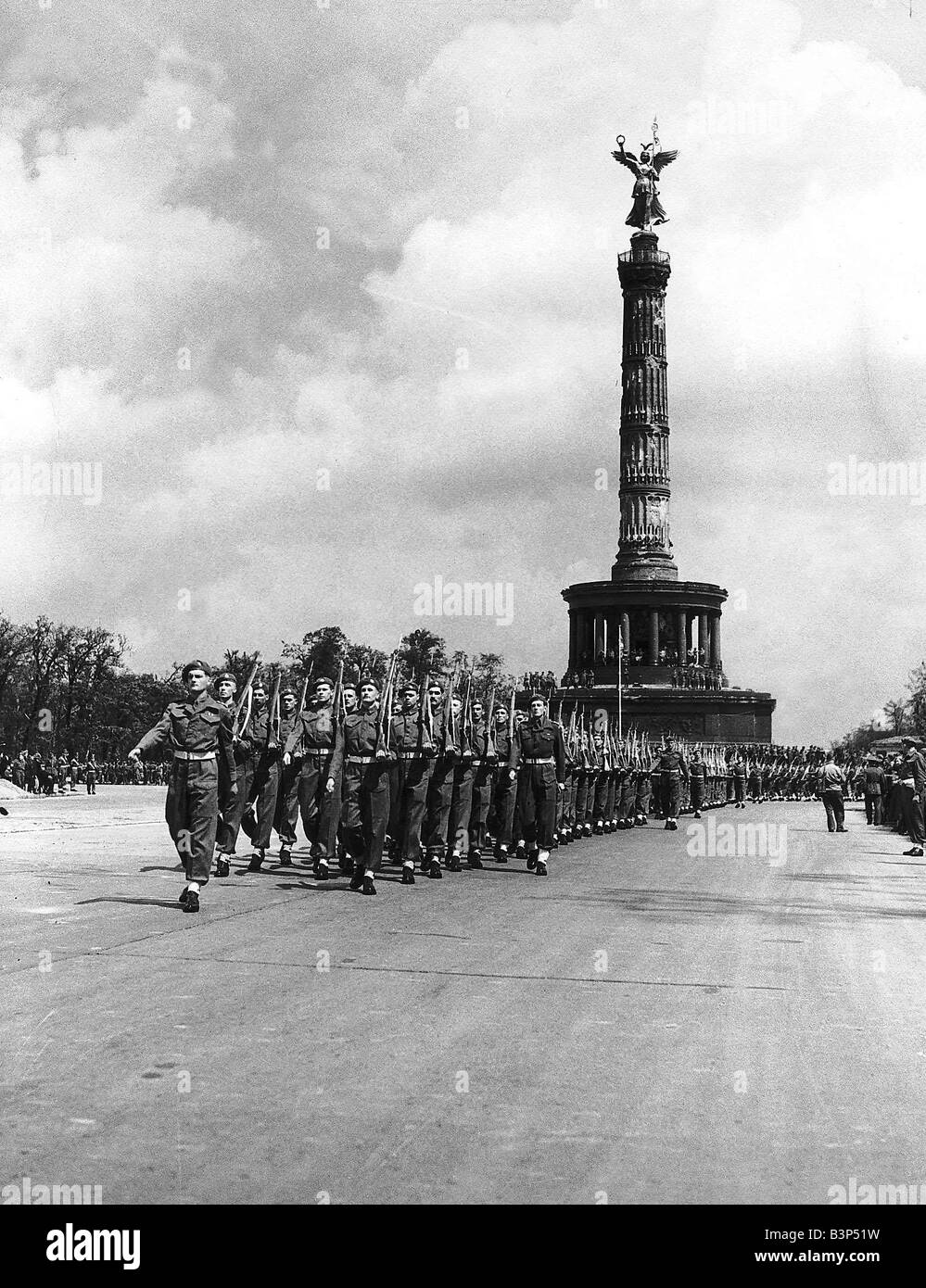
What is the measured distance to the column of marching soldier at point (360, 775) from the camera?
12336 mm

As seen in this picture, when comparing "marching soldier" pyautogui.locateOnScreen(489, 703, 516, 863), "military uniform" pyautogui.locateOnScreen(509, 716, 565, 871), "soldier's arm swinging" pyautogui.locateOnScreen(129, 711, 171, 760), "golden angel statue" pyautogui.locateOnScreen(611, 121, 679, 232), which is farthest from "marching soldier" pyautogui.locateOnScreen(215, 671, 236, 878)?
"golden angel statue" pyautogui.locateOnScreen(611, 121, 679, 232)

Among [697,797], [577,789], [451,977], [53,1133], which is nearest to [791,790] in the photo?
[697,797]

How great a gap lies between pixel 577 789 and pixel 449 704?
10.6 m

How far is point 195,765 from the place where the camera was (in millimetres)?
12273

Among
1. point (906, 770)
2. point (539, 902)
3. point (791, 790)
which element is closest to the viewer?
point (539, 902)

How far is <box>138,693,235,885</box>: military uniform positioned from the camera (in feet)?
39.6

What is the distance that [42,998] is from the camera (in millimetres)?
7746

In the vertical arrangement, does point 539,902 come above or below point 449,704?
below

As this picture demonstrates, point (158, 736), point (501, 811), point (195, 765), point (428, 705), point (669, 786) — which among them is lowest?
point (501, 811)

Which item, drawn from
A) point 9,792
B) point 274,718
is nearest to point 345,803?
point 274,718

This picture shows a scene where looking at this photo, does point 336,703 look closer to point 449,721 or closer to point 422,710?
point 449,721

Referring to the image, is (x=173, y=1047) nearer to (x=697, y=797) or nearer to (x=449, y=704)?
(x=449, y=704)

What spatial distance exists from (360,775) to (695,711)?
66.1m
